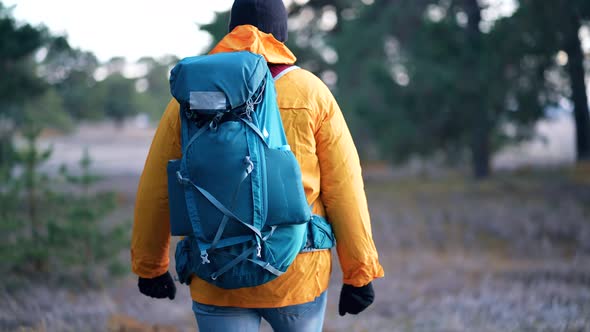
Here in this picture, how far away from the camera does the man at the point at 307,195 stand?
1.90 metres

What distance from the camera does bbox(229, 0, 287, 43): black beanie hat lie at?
6.61 feet

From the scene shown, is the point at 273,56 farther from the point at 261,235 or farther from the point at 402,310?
the point at 402,310

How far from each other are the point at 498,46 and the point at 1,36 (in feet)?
30.3

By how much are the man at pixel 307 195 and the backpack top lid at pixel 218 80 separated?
0.14m

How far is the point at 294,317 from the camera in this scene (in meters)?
1.94

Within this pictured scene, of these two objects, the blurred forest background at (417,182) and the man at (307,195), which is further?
the blurred forest background at (417,182)

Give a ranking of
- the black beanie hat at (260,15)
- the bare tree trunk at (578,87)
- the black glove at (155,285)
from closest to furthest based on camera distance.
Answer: the black beanie hat at (260,15) < the black glove at (155,285) < the bare tree trunk at (578,87)

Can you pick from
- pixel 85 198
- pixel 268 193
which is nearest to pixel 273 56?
pixel 268 193

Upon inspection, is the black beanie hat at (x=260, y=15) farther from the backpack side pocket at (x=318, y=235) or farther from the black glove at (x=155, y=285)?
the black glove at (x=155, y=285)

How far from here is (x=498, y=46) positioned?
41.2 feet

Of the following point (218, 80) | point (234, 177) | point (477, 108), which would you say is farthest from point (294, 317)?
point (477, 108)

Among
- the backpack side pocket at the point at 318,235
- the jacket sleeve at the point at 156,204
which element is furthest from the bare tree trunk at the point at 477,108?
the jacket sleeve at the point at 156,204

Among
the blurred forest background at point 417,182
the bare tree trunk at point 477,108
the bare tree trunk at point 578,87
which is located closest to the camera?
the blurred forest background at point 417,182

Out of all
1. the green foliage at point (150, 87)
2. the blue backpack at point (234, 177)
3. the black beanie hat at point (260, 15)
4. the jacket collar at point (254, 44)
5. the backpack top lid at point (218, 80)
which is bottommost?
the green foliage at point (150, 87)
